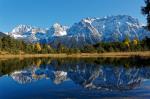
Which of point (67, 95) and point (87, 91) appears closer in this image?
point (67, 95)

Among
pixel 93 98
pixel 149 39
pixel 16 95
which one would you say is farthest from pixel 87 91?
pixel 149 39

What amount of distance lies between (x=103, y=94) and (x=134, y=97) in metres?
3.82

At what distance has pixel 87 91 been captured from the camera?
37812 mm

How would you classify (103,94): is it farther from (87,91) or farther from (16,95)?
(16,95)

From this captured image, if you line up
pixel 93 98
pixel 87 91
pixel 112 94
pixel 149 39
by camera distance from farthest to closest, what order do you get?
pixel 149 39 → pixel 87 91 → pixel 112 94 → pixel 93 98

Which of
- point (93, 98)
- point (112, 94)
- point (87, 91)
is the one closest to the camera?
point (93, 98)

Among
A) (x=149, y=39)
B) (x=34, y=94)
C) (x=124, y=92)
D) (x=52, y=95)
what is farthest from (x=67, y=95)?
→ (x=149, y=39)

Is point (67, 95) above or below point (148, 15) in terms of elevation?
below

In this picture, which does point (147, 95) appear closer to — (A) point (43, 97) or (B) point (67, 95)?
(B) point (67, 95)

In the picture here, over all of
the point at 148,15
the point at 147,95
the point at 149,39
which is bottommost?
the point at 147,95

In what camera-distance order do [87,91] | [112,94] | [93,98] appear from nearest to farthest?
[93,98], [112,94], [87,91]

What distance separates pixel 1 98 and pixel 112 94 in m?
11.1

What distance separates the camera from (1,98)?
3412cm

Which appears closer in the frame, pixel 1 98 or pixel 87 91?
pixel 1 98
